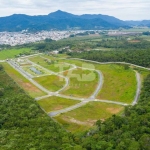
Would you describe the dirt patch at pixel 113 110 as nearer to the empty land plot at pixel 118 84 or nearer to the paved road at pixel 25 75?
the empty land plot at pixel 118 84

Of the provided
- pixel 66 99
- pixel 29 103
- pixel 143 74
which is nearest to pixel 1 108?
pixel 29 103

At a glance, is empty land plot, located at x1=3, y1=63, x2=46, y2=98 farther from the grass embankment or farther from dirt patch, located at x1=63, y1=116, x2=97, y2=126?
dirt patch, located at x1=63, y1=116, x2=97, y2=126

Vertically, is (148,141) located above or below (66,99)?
above

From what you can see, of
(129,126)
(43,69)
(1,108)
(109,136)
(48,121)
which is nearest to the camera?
(109,136)

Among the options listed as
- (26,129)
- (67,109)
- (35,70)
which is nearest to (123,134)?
(26,129)

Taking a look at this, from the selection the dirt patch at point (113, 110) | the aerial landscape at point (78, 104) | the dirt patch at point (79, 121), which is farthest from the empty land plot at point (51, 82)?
the dirt patch at point (113, 110)

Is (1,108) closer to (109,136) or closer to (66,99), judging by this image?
(66,99)
